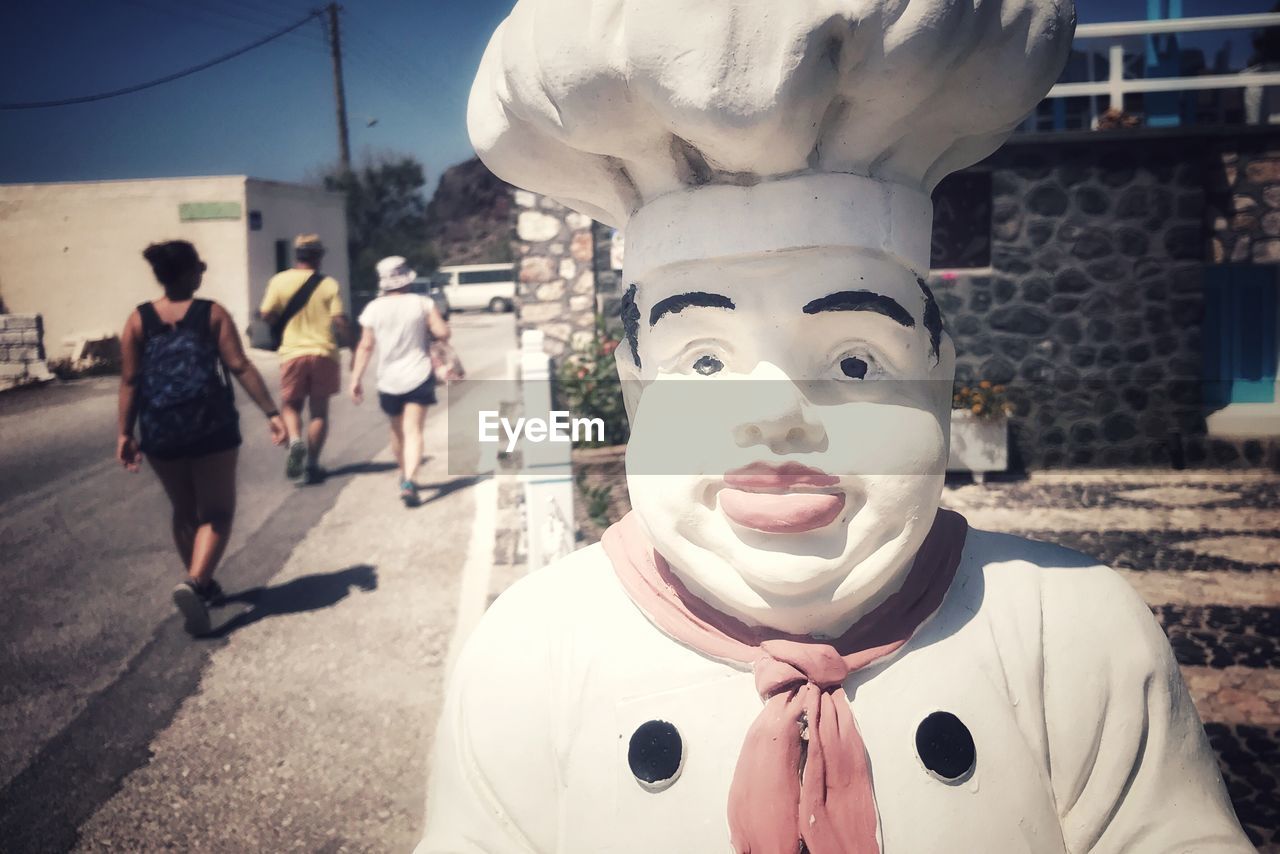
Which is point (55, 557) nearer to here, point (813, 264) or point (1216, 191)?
point (813, 264)

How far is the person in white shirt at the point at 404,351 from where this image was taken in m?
5.17

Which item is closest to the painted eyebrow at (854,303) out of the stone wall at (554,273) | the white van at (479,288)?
the stone wall at (554,273)

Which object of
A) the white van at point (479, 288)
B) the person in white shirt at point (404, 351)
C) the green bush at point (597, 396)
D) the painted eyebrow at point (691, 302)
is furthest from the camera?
the white van at point (479, 288)

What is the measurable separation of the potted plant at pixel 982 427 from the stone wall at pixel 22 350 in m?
5.33

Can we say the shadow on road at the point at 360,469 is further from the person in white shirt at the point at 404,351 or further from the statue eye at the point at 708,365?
the statue eye at the point at 708,365

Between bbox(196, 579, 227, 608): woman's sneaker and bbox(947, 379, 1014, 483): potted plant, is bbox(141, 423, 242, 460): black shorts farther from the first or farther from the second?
bbox(947, 379, 1014, 483): potted plant

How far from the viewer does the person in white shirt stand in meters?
5.17

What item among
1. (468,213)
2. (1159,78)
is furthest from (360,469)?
(468,213)

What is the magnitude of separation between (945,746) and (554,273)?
5.90 m

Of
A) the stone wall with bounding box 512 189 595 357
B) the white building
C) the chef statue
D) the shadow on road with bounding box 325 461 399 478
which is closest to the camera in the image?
the chef statue

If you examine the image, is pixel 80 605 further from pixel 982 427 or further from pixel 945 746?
pixel 982 427

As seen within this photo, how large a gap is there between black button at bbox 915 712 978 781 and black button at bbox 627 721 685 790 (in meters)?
0.32

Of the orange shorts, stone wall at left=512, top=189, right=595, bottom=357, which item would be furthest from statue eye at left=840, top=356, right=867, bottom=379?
stone wall at left=512, top=189, right=595, bottom=357

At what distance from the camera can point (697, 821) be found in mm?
1139
